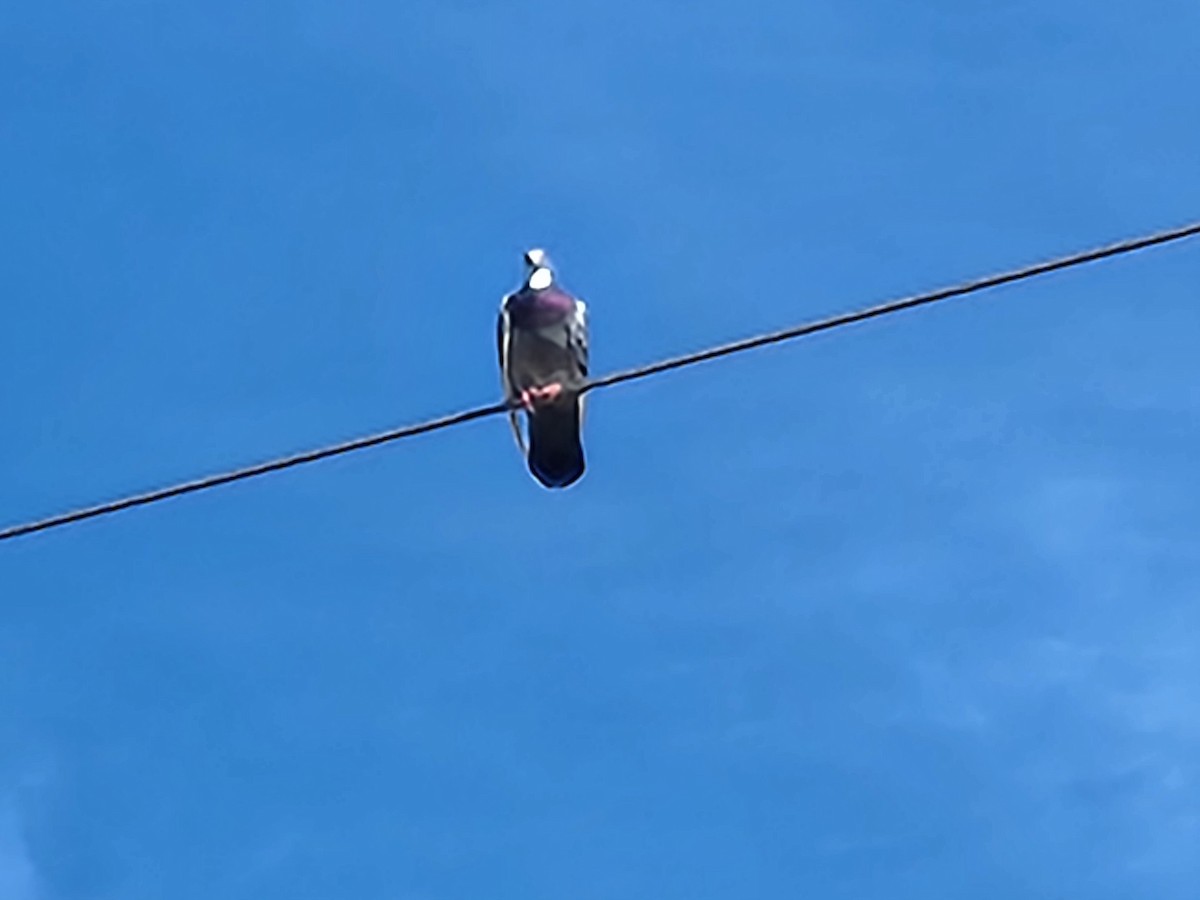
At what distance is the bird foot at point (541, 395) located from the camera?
1281 cm

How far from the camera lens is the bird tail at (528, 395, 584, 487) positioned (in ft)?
45.2

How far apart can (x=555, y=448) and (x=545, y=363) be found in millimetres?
615

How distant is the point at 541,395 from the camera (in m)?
13.4

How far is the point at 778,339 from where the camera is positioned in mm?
9320

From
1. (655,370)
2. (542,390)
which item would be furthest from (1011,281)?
(542,390)

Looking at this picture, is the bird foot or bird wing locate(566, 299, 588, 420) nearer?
the bird foot

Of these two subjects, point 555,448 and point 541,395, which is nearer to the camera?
point 541,395

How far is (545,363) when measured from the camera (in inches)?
562

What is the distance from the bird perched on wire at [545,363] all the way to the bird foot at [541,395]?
0.05 ft

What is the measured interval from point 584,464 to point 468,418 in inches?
166

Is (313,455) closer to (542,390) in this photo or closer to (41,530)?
(41,530)

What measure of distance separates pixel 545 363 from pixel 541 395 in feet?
2.79

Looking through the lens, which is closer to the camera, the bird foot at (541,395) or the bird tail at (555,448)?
the bird foot at (541,395)

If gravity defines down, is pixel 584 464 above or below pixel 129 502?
above
